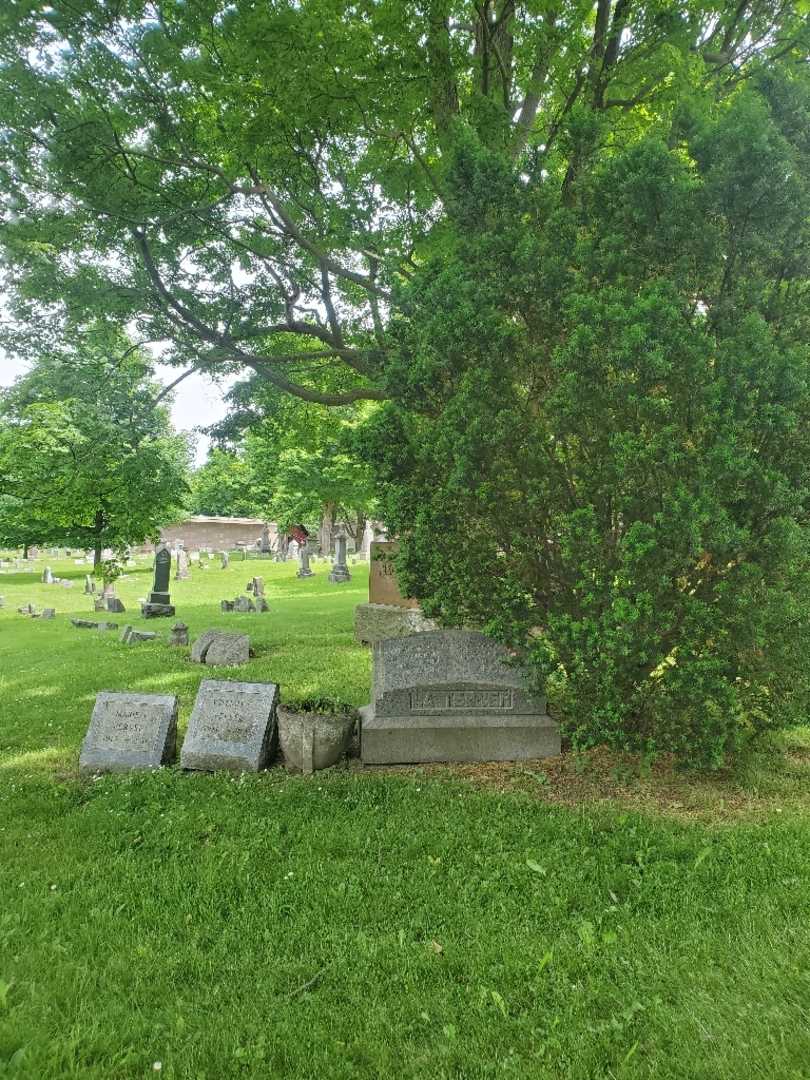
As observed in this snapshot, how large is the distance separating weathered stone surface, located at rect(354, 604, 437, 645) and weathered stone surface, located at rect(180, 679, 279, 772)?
5523 mm

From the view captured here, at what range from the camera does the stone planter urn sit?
5.89 m

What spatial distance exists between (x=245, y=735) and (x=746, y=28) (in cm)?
1082

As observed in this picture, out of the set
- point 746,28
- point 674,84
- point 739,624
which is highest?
point 746,28

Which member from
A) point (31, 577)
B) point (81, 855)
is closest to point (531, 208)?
point (81, 855)

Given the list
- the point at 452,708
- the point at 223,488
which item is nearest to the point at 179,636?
the point at 452,708

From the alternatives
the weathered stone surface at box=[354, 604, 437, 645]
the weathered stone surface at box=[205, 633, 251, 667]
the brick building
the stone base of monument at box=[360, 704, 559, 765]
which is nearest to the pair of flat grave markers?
the stone base of monument at box=[360, 704, 559, 765]

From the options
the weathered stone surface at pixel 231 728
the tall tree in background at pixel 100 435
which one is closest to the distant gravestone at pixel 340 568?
the tall tree in background at pixel 100 435

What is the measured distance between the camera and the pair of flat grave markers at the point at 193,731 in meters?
5.94

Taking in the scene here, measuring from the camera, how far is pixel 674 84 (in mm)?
7191

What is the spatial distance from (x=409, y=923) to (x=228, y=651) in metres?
8.13

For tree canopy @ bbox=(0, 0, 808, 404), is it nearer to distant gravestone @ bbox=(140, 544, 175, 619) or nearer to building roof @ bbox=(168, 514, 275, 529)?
distant gravestone @ bbox=(140, 544, 175, 619)

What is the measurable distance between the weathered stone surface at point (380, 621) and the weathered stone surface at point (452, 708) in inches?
200

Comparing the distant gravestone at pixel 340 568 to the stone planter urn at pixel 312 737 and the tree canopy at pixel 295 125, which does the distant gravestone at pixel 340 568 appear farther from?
the stone planter urn at pixel 312 737

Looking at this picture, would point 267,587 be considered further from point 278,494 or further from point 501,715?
point 501,715
